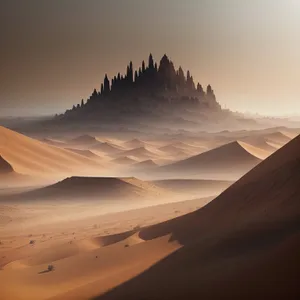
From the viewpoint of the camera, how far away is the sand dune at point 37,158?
123 ft

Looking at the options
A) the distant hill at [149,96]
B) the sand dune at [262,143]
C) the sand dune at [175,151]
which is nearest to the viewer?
the sand dune at [262,143]

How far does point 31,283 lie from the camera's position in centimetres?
881

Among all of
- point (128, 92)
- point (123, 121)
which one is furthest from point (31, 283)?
point (128, 92)

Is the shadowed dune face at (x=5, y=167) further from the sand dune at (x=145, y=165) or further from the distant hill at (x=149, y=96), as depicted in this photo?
the distant hill at (x=149, y=96)

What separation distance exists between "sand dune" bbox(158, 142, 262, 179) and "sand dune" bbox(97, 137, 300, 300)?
25117 mm

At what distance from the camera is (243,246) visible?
7547mm

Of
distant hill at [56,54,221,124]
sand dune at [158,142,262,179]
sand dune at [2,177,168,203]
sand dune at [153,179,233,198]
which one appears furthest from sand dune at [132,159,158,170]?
distant hill at [56,54,221,124]

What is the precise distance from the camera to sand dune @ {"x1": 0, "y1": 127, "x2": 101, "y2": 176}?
3750cm

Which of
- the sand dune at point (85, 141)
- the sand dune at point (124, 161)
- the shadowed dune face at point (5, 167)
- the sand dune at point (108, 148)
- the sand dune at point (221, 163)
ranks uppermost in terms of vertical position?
the sand dune at point (85, 141)

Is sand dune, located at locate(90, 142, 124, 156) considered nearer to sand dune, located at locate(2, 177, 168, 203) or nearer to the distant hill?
sand dune, located at locate(2, 177, 168, 203)

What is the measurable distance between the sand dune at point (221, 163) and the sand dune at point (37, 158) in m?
9.02

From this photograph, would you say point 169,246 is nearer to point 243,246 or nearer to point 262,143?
point 243,246

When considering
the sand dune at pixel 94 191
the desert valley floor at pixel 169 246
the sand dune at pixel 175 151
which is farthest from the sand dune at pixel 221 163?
the desert valley floor at pixel 169 246

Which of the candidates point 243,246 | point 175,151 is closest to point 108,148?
point 175,151
